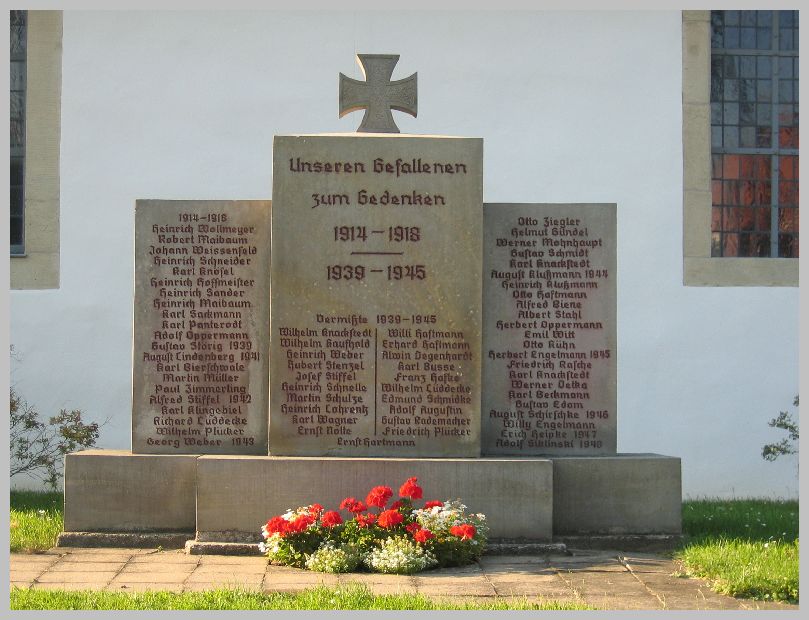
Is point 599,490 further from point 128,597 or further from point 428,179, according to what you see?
point 128,597

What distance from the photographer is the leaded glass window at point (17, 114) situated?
1045 cm

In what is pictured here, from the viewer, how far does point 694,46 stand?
10352 mm

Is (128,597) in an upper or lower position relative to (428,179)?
lower

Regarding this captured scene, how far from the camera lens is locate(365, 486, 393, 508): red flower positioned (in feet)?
21.5

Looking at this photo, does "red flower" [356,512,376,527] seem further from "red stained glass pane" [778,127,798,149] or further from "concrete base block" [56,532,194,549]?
"red stained glass pane" [778,127,798,149]

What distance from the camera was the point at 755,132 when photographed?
10.9 metres

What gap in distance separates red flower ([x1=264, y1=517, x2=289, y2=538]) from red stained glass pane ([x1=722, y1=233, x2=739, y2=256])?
5525 millimetres

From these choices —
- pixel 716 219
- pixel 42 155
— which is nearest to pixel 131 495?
pixel 42 155

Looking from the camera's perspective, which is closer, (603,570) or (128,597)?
(128,597)

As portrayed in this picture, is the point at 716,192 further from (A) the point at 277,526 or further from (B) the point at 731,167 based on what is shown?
(A) the point at 277,526

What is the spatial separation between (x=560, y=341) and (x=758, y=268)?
11.5 feet

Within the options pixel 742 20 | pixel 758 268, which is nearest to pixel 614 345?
pixel 758 268

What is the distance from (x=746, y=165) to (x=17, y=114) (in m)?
6.21

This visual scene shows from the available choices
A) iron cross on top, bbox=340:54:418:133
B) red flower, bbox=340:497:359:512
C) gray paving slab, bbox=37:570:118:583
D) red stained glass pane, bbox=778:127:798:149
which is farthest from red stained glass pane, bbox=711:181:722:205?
gray paving slab, bbox=37:570:118:583
